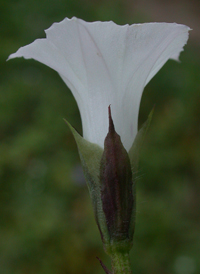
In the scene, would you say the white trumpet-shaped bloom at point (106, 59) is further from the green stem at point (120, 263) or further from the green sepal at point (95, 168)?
the green stem at point (120, 263)

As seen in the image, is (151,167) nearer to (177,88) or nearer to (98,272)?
(98,272)

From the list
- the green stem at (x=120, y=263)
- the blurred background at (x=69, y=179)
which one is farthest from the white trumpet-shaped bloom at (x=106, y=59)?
the blurred background at (x=69, y=179)

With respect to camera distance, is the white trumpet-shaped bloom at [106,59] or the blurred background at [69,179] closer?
the white trumpet-shaped bloom at [106,59]

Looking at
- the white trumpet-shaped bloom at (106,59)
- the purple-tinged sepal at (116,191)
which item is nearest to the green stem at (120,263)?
the purple-tinged sepal at (116,191)

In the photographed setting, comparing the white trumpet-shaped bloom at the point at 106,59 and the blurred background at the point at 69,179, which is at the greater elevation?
the white trumpet-shaped bloom at the point at 106,59

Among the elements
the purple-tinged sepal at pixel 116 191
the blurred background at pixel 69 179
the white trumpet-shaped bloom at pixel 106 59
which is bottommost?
the blurred background at pixel 69 179

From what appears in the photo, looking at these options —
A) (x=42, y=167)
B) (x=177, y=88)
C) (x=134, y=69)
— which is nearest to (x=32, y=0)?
(x=177, y=88)

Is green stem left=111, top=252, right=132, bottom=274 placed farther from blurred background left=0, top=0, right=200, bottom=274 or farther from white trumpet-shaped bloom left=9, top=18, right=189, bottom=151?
blurred background left=0, top=0, right=200, bottom=274
